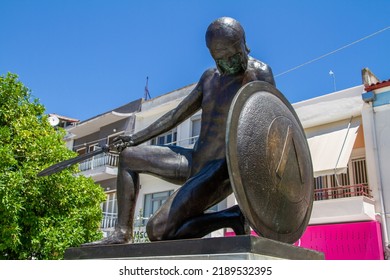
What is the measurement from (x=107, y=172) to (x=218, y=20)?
19011 mm

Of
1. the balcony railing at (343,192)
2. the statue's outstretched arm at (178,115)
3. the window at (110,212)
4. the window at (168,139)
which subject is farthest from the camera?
the window at (168,139)

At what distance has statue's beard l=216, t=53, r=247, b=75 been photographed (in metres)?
3.19

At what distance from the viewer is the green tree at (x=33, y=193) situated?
958 cm

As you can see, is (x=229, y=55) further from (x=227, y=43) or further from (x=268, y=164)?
(x=268, y=164)

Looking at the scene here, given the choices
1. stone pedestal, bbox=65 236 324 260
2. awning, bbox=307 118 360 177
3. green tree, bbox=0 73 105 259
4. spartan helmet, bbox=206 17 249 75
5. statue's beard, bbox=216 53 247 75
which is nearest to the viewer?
stone pedestal, bbox=65 236 324 260

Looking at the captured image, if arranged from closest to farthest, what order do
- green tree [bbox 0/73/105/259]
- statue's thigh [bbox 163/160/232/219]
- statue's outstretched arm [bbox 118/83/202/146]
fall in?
statue's thigh [bbox 163/160/232/219], statue's outstretched arm [bbox 118/83/202/146], green tree [bbox 0/73/105/259]

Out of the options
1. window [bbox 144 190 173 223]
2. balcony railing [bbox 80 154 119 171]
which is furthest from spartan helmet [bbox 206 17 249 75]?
balcony railing [bbox 80 154 119 171]

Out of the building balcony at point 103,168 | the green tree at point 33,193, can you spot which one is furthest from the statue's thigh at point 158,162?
the building balcony at point 103,168

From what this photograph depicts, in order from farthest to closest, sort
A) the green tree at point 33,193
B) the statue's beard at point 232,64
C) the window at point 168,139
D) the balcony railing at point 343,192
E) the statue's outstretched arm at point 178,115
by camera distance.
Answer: the window at point 168,139 → the balcony railing at point 343,192 → the green tree at point 33,193 → the statue's outstretched arm at point 178,115 → the statue's beard at point 232,64

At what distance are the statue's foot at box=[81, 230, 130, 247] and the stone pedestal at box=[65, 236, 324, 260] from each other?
57 mm

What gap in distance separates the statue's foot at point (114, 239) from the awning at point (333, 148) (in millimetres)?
10880

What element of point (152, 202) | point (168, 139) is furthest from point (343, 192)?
point (168, 139)

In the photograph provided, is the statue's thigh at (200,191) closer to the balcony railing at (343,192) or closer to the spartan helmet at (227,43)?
the spartan helmet at (227,43)

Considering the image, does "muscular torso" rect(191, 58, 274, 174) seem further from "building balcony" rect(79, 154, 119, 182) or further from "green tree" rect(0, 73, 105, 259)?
"building balcony" rect(79, 154, 119, 182)
